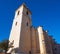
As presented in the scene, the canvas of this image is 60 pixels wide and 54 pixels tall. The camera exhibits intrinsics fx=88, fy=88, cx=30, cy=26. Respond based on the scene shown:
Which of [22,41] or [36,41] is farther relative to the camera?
[36,41]

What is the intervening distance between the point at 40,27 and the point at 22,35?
604 cm

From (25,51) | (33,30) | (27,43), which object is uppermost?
(33,30)

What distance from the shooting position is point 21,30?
22547 millimetres

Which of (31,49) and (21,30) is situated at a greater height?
(21,30)

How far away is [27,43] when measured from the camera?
22484 mm

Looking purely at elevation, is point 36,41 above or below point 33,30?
below

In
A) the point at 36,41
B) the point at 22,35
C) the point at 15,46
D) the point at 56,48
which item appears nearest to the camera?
the point at 15,46

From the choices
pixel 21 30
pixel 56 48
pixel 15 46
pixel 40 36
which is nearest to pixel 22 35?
pixel 21 30

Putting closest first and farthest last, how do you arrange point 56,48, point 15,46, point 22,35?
point 15,46, point 22,35, point 56,48

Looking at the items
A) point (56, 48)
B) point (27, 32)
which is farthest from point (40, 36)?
point (56, 48)

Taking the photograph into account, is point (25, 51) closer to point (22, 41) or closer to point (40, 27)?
point (22, 41)

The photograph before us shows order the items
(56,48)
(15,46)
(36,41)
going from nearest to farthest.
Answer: (15,46), (36,41), (56,48)

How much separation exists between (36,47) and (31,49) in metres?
1.51

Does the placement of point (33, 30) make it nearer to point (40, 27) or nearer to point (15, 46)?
point (40, 27)
